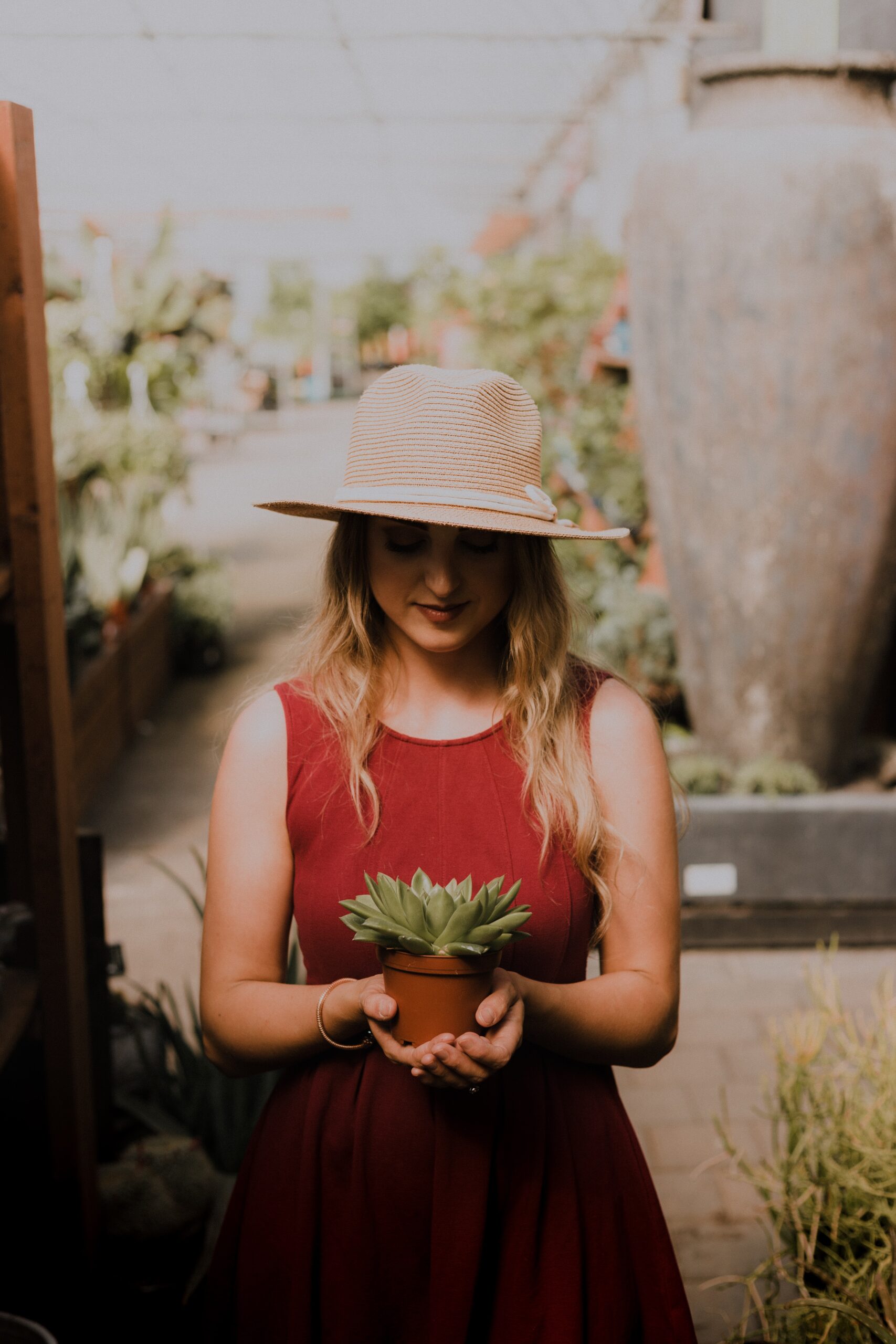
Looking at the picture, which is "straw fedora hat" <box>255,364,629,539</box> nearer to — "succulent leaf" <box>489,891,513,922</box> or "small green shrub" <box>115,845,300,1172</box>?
"succulent leaf" <box>489,891,513,922</box>

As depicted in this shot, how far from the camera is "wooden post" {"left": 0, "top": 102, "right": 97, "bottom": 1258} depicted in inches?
72.0

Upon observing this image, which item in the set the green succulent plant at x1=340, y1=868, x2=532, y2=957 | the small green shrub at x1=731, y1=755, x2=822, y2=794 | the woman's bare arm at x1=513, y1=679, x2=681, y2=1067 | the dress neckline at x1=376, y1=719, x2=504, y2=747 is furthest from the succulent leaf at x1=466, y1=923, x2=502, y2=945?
the small green shrub at x1=731, y1=755, x2=822, y2=794

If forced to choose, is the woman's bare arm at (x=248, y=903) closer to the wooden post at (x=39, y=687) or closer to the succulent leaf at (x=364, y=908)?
the succulent leaf at (x=364, y=908)

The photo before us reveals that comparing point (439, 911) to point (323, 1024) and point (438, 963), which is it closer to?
point (438, 963)

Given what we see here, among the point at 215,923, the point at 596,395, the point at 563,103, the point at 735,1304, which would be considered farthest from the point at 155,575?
the point at 215,923

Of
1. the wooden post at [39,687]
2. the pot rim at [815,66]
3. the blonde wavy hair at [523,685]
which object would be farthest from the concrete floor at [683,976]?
the pot rim at [815,66]

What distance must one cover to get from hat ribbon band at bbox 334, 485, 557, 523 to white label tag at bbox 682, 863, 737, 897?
268 centimetres

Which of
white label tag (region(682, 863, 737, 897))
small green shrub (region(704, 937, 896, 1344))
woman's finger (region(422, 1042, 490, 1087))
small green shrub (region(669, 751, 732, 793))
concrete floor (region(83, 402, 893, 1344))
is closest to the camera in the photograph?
woman's finger (region(422, 1042, 490, 1087))


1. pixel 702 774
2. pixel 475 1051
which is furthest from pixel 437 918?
pixel 702 774

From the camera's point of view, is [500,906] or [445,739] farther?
[445,739]

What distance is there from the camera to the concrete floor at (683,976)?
260cm

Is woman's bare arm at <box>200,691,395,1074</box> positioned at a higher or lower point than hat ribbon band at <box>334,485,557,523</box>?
lower

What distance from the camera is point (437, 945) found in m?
1.10

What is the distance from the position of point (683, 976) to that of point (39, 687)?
2.54 m
